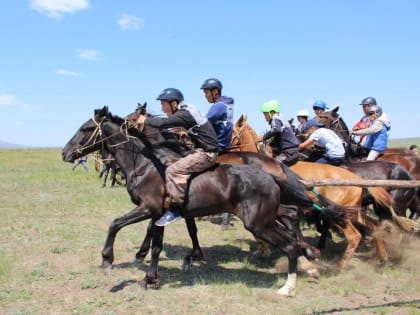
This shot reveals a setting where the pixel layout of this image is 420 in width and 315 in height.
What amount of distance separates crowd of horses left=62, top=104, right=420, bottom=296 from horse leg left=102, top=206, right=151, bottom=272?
15mm

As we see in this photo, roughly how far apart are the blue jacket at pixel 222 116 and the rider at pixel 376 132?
4.36 meters

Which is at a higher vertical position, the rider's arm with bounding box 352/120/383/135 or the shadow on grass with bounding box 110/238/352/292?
the rider's arm with bounding box 352/120/383/135

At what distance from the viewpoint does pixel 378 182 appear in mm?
6000

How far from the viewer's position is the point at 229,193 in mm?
6379

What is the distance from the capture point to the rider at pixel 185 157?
6.29 meters

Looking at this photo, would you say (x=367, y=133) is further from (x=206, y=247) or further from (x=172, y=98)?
(x=172, y=98)

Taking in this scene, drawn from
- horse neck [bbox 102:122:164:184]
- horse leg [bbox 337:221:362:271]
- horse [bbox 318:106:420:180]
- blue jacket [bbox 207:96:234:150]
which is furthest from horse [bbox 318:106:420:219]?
horse neck [bbox 102:122:164:184]

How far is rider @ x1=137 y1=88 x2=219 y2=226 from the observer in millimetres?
6293

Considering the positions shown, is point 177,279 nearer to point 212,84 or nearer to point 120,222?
point 120,222

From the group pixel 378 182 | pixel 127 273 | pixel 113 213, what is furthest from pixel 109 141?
pixel 113 213

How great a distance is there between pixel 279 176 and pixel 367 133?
15.2 feet

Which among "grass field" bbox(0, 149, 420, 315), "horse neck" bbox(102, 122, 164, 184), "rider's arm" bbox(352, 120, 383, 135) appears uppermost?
"rider's arm" bbox(352, 120, 383, 135)

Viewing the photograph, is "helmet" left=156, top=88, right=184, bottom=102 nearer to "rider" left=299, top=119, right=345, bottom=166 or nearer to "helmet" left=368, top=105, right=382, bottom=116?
"rider" left=299, top=119, right=345, bottom=166

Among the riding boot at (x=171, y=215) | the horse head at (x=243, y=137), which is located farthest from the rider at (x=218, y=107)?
the riding boot at (x=171, y=215)
